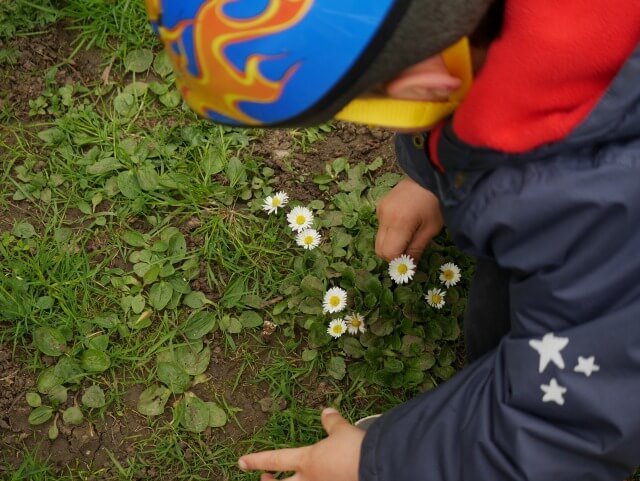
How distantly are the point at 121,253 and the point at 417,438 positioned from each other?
1.36 metres

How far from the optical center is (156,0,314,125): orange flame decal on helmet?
126 cm

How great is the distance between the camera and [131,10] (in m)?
2.88

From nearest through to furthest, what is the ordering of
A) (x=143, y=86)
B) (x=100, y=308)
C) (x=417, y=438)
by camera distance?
(x=417, y=438), (x=100, y=308), (x=143, y=86)

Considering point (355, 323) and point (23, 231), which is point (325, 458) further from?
point (23, 231)

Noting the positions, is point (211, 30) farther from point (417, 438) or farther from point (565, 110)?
point (417, 438)

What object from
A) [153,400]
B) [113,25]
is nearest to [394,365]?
[153,400]

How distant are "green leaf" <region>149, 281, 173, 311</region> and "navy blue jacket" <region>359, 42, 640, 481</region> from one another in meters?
1.20

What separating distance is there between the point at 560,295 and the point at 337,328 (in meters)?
1.05

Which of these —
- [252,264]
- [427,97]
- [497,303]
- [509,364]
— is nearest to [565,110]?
[427,97]

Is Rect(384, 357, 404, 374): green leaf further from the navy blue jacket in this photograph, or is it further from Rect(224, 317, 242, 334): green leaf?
the navy blue jacket

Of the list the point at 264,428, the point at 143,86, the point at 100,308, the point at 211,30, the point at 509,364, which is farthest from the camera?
the point at 143,86

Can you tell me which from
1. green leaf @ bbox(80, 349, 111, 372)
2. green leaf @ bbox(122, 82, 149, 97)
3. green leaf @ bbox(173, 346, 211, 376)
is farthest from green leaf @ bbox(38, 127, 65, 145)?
green leaf @ bbox(173, 346, 211, 376)

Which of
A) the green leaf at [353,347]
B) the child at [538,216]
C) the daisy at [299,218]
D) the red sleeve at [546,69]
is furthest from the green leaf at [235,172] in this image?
the red sleeve at [546,69]

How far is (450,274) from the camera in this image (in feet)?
8.04
